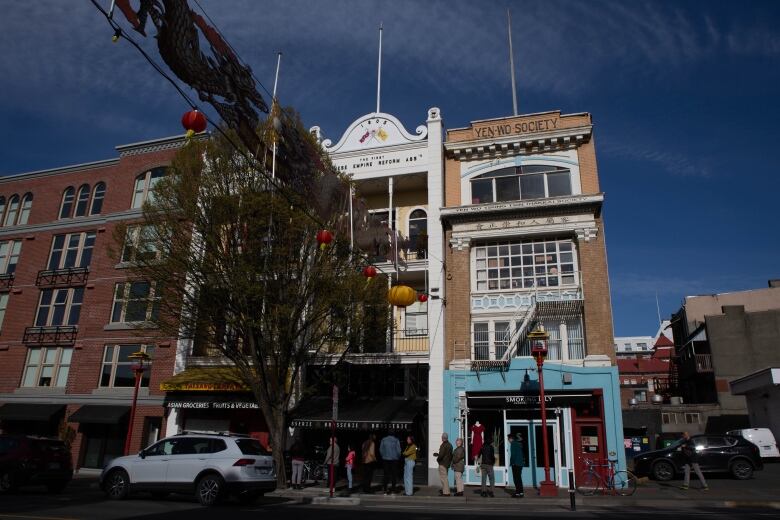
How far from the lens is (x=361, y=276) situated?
62.8 ft

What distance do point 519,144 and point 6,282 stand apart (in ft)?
88.3

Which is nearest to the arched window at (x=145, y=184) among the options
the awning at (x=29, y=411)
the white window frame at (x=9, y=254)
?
the white window frame at (x=9, y=254)

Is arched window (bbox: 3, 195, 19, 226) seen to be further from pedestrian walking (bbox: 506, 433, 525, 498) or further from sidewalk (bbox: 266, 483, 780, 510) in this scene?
pedestrian walking (bbox: 506, 433, 525, 498)

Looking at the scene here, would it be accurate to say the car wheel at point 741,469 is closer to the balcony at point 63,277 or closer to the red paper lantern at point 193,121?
the red paper lantern at point 193,121

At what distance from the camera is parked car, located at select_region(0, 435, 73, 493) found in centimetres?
1477

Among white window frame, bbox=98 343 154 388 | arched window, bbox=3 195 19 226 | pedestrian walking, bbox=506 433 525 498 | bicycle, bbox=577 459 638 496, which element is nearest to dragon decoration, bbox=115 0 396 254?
pedestrian walking, bbox=506 433 525 498

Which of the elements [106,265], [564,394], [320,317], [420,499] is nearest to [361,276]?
[320,317]

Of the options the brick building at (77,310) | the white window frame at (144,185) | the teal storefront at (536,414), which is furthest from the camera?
the white window frame at (144,185)

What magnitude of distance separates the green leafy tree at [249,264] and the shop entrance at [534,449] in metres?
7.23

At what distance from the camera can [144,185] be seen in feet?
91.0

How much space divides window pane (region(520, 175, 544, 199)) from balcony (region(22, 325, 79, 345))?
2183 centimetres

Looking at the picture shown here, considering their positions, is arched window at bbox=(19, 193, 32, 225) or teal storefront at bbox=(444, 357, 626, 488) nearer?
teal storefront at bbox=(444, 357, 626, 488)

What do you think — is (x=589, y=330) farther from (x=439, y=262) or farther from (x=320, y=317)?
(x=320, y=317)

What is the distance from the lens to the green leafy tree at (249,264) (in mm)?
17328
